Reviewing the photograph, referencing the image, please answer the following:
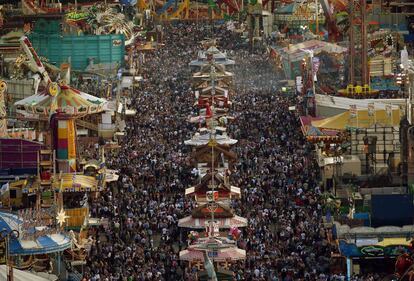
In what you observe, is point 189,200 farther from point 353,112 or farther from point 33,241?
point 33,241

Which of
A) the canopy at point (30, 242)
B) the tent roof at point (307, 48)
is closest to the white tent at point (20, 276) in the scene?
the canopy at point (30, 242)

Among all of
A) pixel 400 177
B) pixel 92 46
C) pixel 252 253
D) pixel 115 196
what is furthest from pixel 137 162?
pixel 92 46

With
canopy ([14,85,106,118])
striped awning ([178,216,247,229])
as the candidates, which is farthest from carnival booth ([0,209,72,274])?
canopy ([14,85,106,118])

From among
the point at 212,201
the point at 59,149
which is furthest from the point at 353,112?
the point at 212,201

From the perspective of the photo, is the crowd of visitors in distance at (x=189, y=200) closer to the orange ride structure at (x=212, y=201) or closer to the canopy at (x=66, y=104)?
the orange ride structure at (x=212, y=201)

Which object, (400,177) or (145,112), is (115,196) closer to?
(400,177)

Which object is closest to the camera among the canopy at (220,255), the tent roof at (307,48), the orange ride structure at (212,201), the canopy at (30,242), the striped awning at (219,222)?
the canopy at (30,242)

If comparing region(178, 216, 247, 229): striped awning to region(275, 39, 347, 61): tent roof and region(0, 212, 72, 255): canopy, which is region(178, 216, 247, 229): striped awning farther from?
region(275, 39, 347, 61): tent roof
